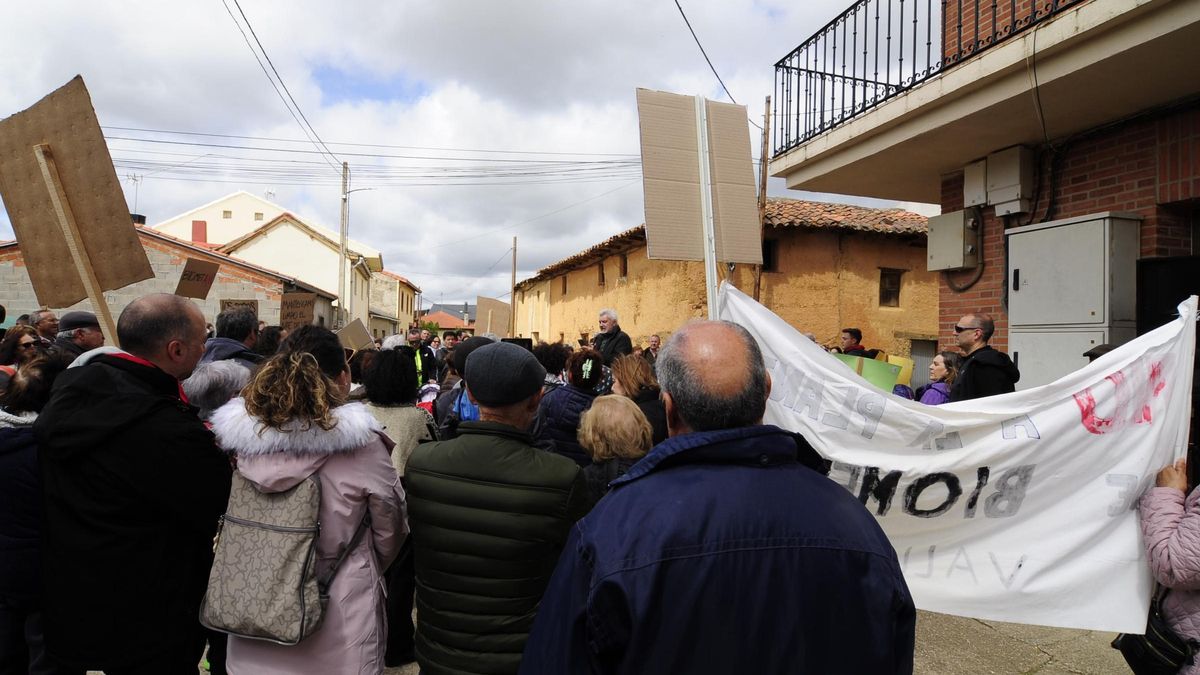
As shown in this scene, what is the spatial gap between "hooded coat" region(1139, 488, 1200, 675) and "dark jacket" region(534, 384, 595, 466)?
2339 mm

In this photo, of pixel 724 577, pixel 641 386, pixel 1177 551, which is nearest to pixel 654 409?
pixel 641 386

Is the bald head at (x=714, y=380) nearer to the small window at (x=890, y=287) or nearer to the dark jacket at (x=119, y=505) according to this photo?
the dark jacket at (x=119, y=505)

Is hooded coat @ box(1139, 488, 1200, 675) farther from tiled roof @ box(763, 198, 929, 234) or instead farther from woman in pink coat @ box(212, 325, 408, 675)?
tiled roof @ box(763, 198, 929, 234)

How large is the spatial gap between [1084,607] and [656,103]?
10.0ft

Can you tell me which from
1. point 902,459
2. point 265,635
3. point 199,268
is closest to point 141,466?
point 265,635

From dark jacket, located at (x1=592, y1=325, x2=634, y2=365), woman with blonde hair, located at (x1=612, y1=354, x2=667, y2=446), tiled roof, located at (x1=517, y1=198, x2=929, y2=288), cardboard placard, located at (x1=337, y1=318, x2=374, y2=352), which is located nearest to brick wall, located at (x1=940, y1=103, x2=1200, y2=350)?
dark jacket, located at (x1=592, y1=325, x2=634, y2=365)

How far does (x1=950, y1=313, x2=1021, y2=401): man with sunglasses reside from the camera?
14.9ft

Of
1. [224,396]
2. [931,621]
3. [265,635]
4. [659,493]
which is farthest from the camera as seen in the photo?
[931,621]

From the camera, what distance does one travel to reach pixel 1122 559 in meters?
2.73

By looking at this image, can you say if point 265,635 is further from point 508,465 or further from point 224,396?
point 224,396

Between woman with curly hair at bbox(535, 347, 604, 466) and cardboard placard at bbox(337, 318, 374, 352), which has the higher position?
cardboard placard at bbox(337, 318, 374, 352)

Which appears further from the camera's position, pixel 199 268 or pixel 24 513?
pixel 199 268

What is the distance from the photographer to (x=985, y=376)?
4570 mm

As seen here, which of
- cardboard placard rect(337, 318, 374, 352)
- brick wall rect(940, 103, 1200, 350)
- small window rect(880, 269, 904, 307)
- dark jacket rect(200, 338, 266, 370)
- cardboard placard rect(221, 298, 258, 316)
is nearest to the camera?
dark jacket rect(200, 338, 266, 370)
